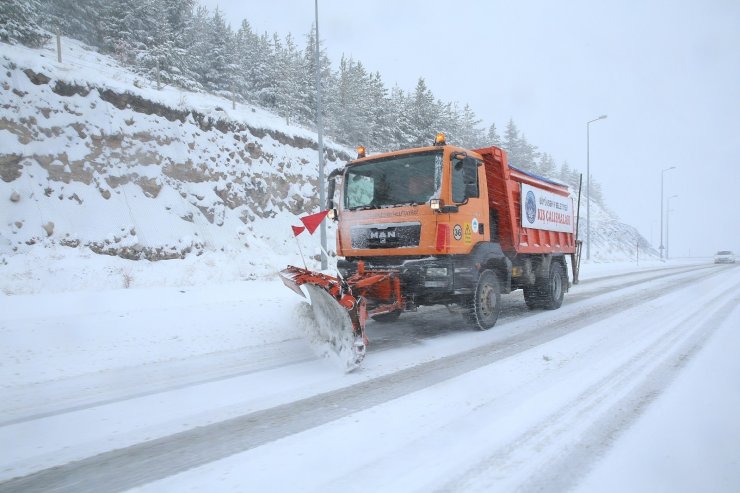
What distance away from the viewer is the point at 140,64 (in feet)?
85.5

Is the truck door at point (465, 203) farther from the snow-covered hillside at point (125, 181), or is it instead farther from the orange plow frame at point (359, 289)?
the snow-covered hillside at point (125, 181)

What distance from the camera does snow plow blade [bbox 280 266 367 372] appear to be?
4.70 metres

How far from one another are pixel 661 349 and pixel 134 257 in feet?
44.4

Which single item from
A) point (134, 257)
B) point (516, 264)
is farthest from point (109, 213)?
point (516, 264)

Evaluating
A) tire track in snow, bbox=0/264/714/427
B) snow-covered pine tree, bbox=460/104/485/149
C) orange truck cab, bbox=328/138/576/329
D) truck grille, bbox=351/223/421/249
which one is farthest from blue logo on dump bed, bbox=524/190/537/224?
snow-covered pine tree, bbox=460/104/485/149

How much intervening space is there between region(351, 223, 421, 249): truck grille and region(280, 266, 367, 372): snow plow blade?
150 centimetres

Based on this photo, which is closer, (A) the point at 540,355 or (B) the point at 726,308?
(A) the point at 540,355

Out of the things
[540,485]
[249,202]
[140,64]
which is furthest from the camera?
[140,64]

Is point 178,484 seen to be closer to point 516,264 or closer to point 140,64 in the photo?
point 516,264

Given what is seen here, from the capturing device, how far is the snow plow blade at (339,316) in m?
4.70

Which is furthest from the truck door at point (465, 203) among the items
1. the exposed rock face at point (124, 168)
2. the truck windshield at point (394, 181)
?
the exposed rock face at point (124, 168)

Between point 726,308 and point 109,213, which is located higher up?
point 109,213

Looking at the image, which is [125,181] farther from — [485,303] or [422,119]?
[422,119]

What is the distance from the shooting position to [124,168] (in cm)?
1537
